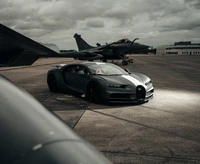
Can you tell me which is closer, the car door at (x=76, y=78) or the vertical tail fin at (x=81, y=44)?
the car door at (x=76, y=78)

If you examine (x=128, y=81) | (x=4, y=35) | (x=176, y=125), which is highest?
(x=4, y=35)

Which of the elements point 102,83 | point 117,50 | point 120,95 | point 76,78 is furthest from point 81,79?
point 117,50

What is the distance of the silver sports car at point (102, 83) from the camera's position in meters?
7.84

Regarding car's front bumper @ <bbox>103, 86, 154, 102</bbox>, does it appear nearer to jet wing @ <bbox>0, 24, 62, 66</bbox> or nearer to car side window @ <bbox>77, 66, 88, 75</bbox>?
car side window @ <bbox>77, 66, 88, 75</bbox>

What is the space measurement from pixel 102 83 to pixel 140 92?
1306 millimetres

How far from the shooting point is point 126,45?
3312 centimetres

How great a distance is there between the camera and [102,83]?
7922 mm

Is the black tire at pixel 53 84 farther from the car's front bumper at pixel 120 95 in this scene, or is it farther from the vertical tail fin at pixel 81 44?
the vertical tail fin at pixel 81 44

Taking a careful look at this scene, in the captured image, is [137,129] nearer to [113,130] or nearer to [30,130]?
[113,130]

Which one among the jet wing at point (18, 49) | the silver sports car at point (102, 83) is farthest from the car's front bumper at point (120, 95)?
the jet wing at point (18, 49)

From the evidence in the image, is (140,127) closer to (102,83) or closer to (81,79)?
(102,83)

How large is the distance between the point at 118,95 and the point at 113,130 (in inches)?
100

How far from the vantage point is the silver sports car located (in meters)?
7.84

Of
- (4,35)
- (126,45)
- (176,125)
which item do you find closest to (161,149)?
(176,125)
